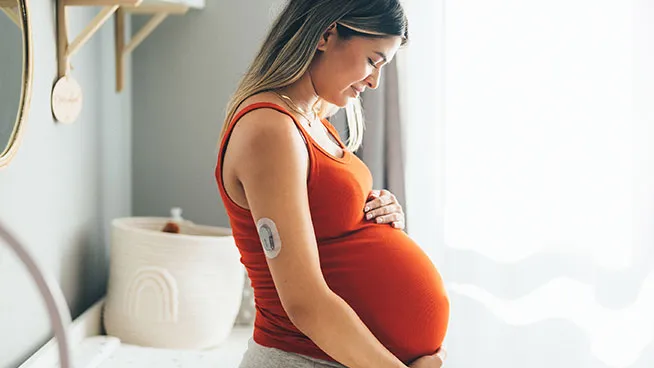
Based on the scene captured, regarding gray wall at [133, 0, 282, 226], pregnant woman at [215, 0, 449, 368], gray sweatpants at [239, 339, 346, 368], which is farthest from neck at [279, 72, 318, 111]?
gray wall at [133, 0, 282, 226]

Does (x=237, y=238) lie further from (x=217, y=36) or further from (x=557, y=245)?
(x=217, y=36)

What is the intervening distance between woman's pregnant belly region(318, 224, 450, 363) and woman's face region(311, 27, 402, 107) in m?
0.22

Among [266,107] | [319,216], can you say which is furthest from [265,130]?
[319,216]

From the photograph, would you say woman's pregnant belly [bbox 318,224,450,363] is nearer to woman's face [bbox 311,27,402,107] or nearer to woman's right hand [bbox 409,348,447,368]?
woman's right hand [bbox 409,348,447,368]

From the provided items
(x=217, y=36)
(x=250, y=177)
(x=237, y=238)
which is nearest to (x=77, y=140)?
(x=217, y=36)

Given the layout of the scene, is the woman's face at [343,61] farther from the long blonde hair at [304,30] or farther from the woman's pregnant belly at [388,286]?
the woman's pregnant belly at [388,286]

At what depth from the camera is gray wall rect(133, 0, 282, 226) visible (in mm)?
2348

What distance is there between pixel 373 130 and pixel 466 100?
27 cm

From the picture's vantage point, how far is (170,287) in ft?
6.24

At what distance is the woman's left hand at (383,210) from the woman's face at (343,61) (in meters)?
0.17

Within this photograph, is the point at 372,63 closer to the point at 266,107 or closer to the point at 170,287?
the point at 266,107

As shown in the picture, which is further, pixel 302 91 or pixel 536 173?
pixel 536 173

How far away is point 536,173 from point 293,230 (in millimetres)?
1019

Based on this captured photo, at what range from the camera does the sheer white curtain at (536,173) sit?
1697 mm
